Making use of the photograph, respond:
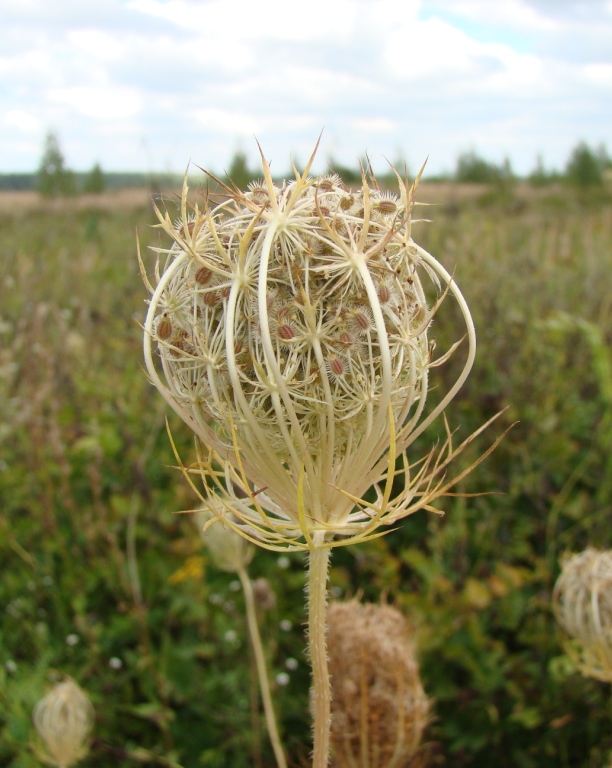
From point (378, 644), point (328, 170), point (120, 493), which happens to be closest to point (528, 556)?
point (378, 644)

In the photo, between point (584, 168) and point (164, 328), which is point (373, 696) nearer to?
point (164, 328)

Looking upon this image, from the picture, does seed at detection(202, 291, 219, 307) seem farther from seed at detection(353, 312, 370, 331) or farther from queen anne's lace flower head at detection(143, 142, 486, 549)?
seed at detection(353, 312, 370, 331)

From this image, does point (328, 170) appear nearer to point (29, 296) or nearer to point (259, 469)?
point (259, 469)

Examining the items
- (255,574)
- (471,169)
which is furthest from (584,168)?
(255,574)

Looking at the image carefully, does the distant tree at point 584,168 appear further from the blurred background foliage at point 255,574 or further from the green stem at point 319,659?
the green stem at point 319,659

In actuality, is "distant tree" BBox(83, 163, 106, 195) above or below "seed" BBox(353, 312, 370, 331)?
above

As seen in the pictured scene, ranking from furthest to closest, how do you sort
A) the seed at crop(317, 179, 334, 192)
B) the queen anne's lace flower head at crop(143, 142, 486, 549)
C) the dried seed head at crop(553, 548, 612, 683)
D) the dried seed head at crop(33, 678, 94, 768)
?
the dried seed head at crop(33, 678, 94, 768), the dried seed head at crop(553, 548, 612, 683), the seed at crop(317, 179, 334, 192), the queen anne's lace flower head at crop(143, 142, 486, 549)

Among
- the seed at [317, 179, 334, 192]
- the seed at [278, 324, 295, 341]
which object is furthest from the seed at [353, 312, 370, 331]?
the seed at [317, 179, 334, 192]
